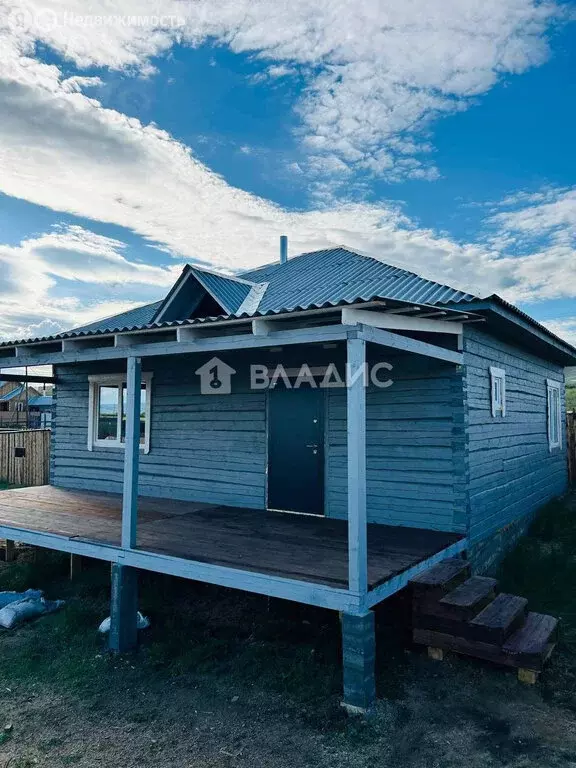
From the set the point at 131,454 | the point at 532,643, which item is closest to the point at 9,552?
the point at 131,454

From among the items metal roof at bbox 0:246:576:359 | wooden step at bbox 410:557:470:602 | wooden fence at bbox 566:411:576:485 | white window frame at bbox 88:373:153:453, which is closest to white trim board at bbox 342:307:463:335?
metal roof at bbox 0:246:576:359

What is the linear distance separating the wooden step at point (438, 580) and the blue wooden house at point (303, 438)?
12 cm

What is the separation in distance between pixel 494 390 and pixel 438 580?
11.4 ft

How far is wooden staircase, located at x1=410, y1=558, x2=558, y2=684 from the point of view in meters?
4.08

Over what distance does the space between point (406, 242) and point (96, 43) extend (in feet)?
25.0

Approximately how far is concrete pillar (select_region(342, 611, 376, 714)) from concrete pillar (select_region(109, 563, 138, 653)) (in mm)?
2418

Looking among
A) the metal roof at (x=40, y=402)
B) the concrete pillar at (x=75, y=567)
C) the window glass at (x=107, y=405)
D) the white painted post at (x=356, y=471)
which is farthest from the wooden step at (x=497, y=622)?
the metal roof at (x=40, y=402)

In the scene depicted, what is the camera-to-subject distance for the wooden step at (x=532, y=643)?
398cm

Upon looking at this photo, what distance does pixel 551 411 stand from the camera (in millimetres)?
11023

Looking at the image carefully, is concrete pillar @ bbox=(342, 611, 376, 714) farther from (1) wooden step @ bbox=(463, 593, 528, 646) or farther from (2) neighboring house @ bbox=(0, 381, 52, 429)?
(2) neighboring house @ bbox=(0, 381, 52, 429)

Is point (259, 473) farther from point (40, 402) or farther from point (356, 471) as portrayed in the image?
point (40, 402)

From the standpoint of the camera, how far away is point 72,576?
7.30 metres

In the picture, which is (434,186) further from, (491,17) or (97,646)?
(97,646)

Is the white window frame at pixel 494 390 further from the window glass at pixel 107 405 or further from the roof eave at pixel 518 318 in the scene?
the window glass at pixel 107 405
